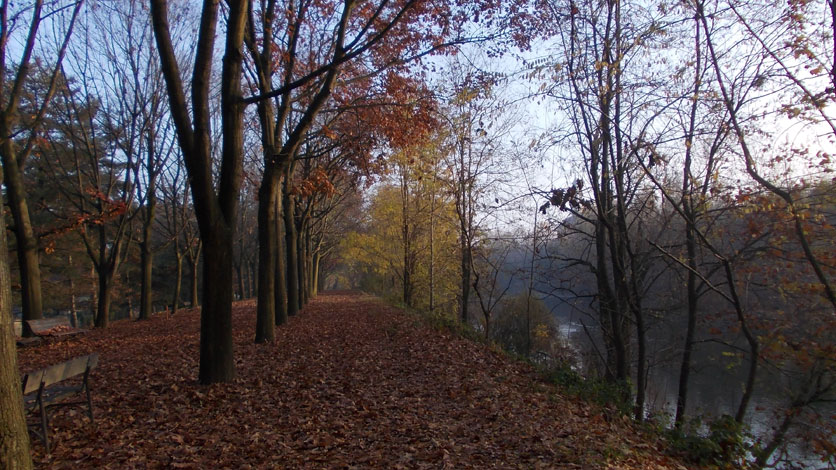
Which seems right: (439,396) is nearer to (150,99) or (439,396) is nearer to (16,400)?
(16,400)

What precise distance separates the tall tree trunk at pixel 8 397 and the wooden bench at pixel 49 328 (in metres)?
10.8

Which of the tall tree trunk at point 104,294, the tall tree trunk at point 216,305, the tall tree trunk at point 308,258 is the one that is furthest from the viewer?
the tall tree trunk at point 308,258

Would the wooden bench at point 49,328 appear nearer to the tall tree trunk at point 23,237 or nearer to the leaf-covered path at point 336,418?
the tall tree trunk at point 23,237

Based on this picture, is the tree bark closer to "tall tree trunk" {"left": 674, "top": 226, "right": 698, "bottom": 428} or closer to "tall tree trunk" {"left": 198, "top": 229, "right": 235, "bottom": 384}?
"tall tree trunk" {"left": 198, "top": 229, "right": 235, "bottom": 384}

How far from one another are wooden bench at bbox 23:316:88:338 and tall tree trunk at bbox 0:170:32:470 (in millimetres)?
10780

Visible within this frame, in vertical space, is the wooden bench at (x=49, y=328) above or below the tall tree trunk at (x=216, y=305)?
below

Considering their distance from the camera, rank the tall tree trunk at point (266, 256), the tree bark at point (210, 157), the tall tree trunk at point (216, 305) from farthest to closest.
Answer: the tall tree trunk at point (266, 256) → the tall tree trunk at point (216, 305) → the tree bark at point (210, 157)

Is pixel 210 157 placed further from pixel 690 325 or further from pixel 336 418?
pixel 690 325

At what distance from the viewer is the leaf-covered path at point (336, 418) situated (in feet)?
15.6

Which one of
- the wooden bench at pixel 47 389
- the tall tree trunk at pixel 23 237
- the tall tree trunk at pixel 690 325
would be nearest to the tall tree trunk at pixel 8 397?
the wooden bench at pixel 47 389

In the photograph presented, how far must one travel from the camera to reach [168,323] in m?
16.4

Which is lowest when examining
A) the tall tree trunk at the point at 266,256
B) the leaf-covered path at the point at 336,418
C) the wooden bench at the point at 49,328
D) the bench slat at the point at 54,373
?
the leaf-covered path at the point at 336,418

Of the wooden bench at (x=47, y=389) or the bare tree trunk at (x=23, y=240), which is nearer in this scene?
the wooden bench at (x=47, y=389)

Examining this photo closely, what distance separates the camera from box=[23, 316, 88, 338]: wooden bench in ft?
39.0
